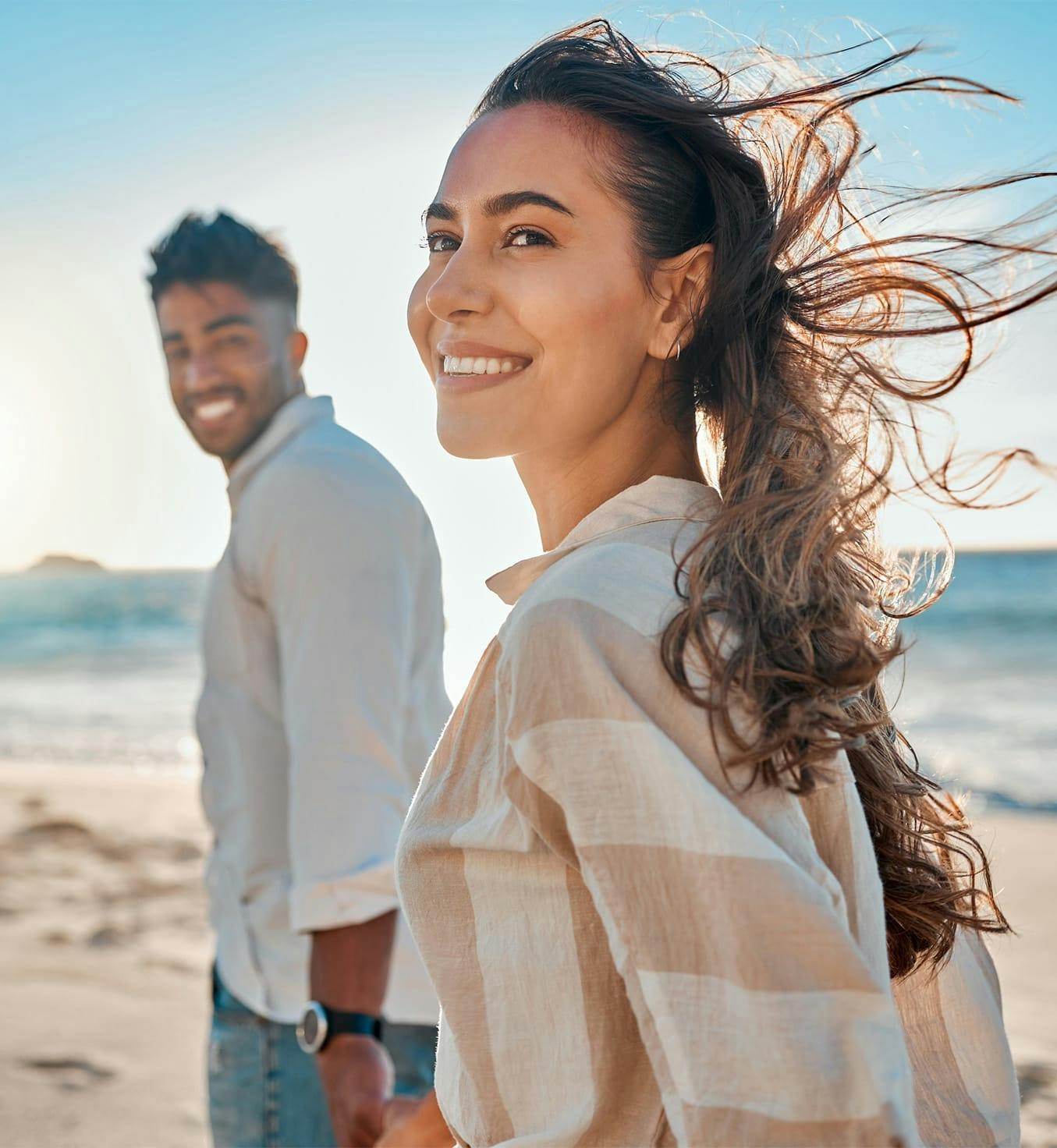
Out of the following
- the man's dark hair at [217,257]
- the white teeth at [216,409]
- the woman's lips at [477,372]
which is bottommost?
the woman's lips at [477,372]

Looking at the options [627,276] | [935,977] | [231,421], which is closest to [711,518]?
[627,276]

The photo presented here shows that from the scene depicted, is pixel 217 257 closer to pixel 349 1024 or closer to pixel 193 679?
pixel 349 1024

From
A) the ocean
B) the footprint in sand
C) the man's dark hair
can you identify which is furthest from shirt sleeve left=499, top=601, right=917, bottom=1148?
the footprint in sand

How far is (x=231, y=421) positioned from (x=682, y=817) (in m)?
1.95

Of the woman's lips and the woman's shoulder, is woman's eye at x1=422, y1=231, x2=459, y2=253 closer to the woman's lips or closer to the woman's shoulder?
the woman's lips

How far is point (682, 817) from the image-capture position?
102 cm

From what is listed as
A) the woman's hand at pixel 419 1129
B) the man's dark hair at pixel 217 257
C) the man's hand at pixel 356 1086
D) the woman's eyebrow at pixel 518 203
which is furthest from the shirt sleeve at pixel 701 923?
the man's dark hair at pixel 217 257

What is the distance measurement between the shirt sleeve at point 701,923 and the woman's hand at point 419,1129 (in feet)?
2.80

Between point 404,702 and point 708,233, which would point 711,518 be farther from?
point 404,702

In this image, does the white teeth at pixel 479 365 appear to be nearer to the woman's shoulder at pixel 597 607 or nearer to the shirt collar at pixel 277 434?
the woman's shoulder at pixel 597 607

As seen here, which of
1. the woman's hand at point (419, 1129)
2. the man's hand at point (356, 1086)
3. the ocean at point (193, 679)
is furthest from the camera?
the ocean at point (193, 679)

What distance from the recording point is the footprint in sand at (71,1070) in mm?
4578

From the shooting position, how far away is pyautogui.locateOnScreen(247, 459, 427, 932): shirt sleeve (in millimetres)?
2100

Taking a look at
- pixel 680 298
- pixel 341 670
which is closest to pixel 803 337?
pixel 680 298
